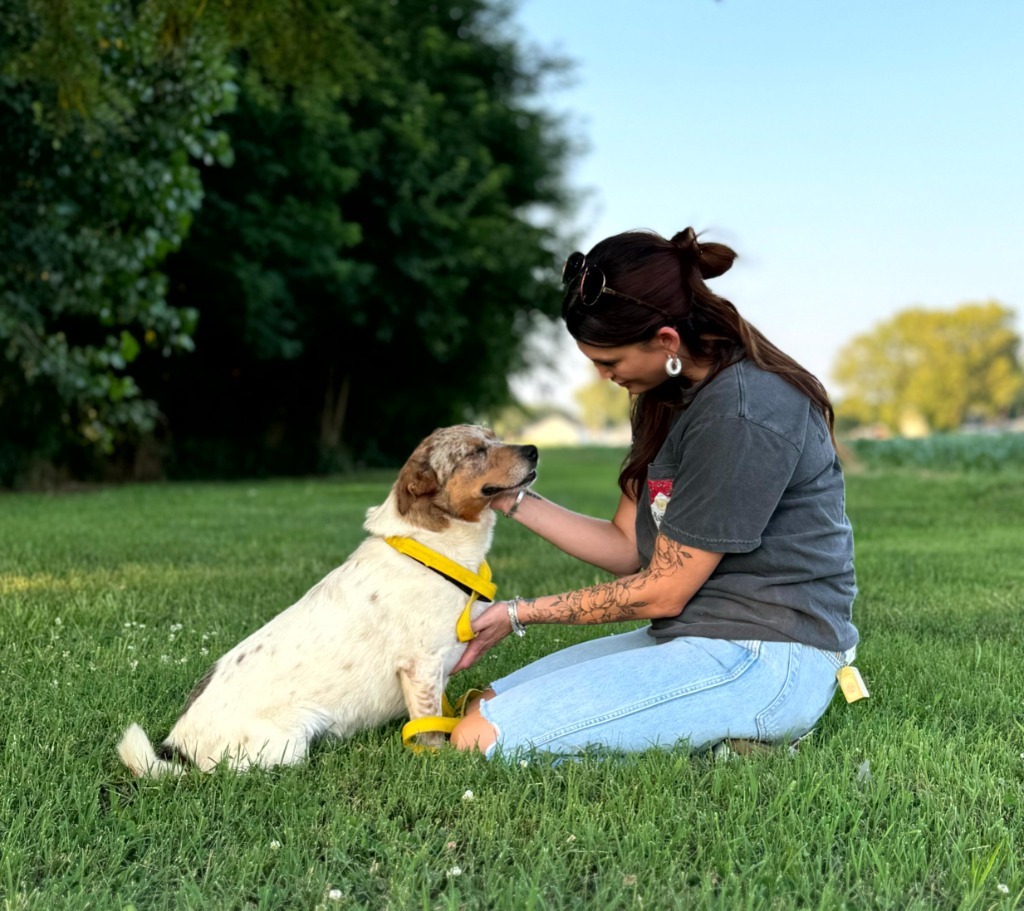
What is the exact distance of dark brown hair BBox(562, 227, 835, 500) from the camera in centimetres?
344

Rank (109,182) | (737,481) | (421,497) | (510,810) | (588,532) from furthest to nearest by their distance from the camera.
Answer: (109,182) → (588,532) → (421,497) → (737,481) → (510,810)

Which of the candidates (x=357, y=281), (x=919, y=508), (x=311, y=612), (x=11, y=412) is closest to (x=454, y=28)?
(x=357, y=281)

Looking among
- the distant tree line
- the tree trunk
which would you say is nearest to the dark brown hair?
the distant tree line

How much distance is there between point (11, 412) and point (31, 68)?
377 inches

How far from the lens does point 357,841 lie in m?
2.84

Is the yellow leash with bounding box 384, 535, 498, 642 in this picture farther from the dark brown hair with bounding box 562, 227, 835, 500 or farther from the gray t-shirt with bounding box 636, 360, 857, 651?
the dark brown hair with bounding box 562, 227, 835, 500

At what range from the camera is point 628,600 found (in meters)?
3.62

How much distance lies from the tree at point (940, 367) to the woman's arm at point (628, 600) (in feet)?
352

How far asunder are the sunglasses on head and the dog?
2.57 ft

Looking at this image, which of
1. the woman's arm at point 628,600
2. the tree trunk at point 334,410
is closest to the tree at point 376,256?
the tree trunk at point 334,410

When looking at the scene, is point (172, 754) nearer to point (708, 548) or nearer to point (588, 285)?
point (708, 548)

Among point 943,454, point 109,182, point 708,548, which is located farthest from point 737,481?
point 943,454

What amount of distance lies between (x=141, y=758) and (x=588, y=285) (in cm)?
221

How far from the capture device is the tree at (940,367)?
4134 inches
